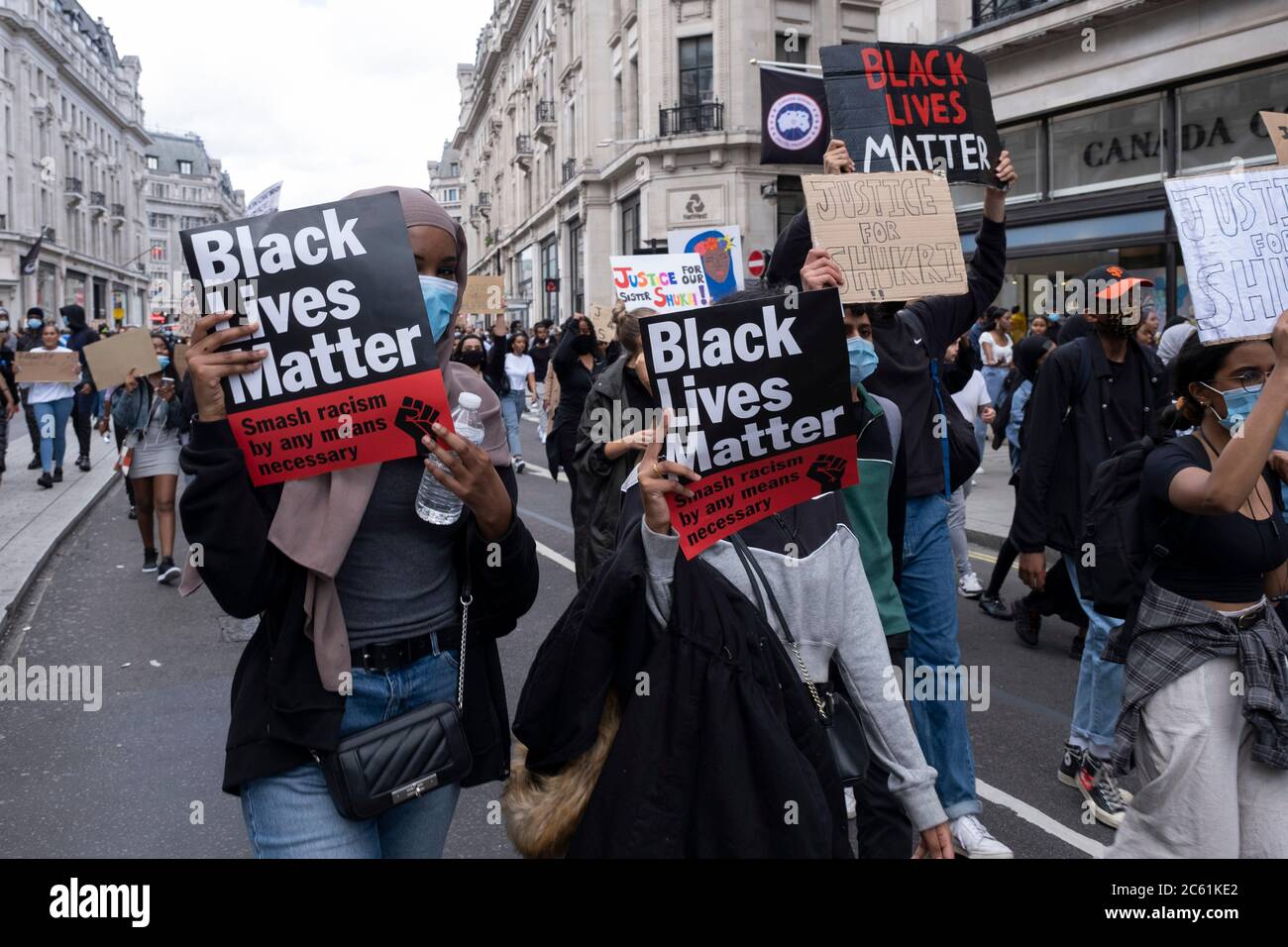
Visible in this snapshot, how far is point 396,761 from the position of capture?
2.33 meters

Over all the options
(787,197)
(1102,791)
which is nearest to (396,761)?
(1102,791)

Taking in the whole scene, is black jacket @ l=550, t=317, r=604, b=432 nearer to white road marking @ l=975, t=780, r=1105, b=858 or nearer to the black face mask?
the black face mask

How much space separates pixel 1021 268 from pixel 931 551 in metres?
15.7

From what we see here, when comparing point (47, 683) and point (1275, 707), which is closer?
point (1275, 707)

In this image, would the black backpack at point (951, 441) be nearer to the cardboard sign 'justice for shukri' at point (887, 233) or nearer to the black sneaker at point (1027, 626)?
the cardboard sign 'justice for shukri' at point (887, 233)

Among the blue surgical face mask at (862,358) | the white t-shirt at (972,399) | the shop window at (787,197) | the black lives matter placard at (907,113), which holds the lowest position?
the white t-shirt at (972,399)

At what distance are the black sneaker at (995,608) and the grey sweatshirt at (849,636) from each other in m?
5.22

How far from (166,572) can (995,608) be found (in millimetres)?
6202

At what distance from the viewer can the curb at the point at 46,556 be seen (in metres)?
7.52

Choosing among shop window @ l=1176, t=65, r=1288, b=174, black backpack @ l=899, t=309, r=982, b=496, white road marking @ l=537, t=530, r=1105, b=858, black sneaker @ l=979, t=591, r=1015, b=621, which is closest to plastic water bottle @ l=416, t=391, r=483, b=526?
black backpack @ l=899, t=309, r=982, b=496

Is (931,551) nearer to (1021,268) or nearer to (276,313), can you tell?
(276,313)

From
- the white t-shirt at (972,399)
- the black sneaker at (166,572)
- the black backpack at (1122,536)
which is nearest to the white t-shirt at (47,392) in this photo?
the black sneaker at (166,572)

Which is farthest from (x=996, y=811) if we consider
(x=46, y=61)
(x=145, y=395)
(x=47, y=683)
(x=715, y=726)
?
(x=46, y=61)

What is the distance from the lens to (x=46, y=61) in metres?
68.6
